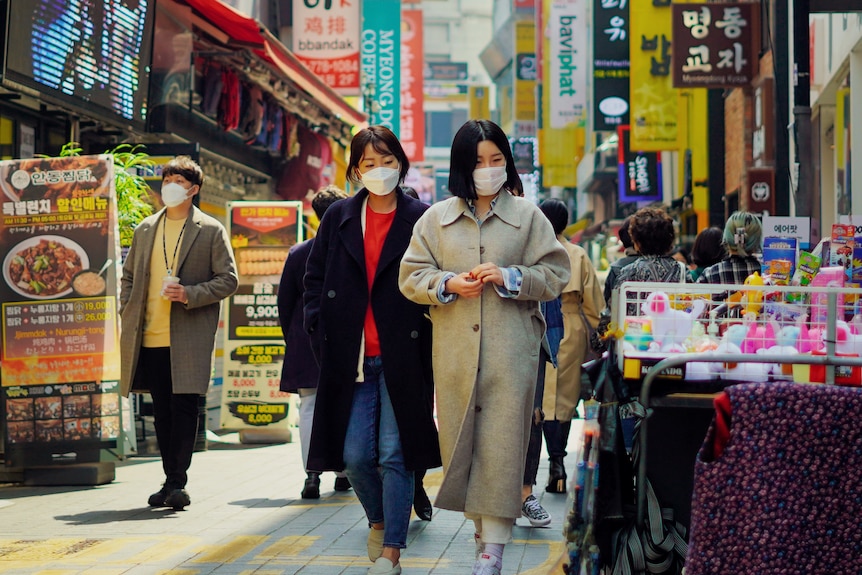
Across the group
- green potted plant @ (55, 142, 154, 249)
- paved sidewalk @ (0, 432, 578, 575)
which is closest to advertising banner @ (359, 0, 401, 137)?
green potted plant @ (55, 142, 154, 249)

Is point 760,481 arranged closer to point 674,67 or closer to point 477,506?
point 477,506

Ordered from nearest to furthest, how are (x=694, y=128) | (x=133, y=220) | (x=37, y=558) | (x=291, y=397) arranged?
(x=37, y=558), (x=133, y=220), (x=291, y=397), (x=694, y=128)

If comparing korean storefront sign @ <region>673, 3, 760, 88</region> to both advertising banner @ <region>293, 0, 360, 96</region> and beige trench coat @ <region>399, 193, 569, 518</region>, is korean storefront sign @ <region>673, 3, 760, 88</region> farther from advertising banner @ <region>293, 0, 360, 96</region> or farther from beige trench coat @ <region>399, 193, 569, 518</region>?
beige trench coat @ <region>399, 193, 569, 518</region>

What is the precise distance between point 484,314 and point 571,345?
308 cm

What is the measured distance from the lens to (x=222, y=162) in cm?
1712

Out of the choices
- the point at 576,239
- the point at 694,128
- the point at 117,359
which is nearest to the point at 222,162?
the point at 117,359

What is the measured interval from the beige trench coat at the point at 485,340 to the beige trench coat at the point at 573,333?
2.77 metres

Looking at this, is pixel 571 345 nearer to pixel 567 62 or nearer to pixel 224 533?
pixel 224 533

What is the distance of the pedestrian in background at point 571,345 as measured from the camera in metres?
8.13

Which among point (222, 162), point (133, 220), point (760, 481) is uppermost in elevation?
point (222, 162)

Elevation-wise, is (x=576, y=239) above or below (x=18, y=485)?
above

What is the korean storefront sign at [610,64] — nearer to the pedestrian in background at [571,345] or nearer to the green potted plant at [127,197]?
the green potted plant at [127,197]

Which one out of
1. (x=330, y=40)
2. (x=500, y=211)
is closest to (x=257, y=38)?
(x=330, y=40)

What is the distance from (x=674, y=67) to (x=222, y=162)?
5.97 meters
